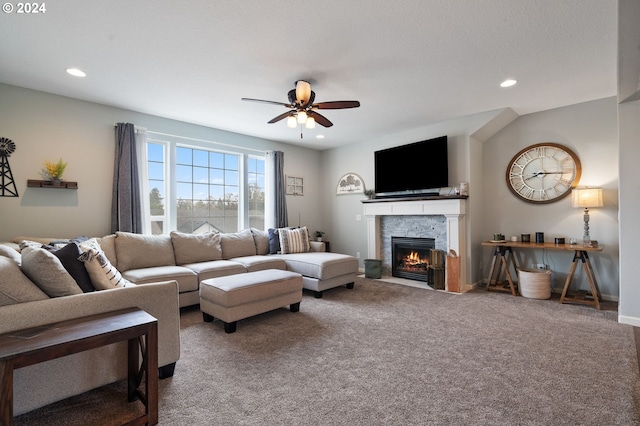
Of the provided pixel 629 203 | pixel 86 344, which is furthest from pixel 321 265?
pixel 629 203

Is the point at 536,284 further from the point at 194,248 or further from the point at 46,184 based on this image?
the point at 46,184

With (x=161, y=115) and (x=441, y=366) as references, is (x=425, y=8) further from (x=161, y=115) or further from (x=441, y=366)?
(x=161, y=115)

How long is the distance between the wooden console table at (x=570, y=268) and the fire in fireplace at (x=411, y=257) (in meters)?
0.94

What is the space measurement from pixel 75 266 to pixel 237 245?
283cm

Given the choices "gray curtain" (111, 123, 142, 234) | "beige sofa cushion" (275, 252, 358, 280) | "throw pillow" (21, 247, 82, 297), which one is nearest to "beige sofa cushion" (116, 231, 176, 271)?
"gray curtain" (111, 123, 142, 234)

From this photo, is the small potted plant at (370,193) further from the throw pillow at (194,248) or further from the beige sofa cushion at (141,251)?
the beige sofa cushion at (141,251)

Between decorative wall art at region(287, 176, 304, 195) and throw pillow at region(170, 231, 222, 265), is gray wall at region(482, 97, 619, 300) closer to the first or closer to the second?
decorative wall art at region(287, 176, 304, 195)

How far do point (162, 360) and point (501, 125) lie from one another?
16.7ft

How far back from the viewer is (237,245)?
477 centimetres

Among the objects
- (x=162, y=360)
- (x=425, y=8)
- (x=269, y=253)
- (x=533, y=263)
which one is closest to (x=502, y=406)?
(x=162, y=360)

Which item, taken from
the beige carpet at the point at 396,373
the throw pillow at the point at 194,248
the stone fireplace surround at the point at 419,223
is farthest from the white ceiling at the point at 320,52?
the beige carpet at the point at 396,373

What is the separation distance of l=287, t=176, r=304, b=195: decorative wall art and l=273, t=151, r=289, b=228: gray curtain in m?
0.28

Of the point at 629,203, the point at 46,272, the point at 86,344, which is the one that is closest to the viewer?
the point at 86,344

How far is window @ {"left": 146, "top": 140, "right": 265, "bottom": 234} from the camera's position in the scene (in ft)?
15.0
